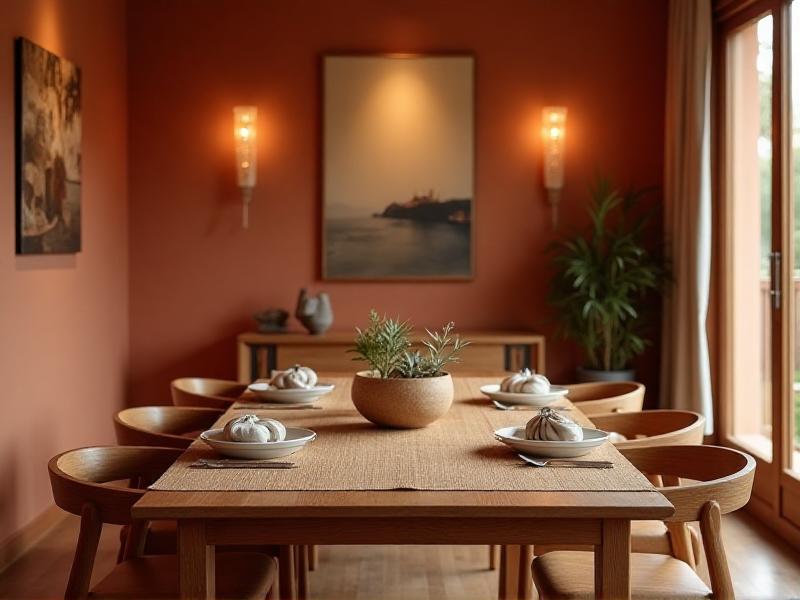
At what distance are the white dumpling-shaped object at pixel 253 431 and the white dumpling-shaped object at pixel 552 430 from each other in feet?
2.18

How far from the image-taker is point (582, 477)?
8.04ft

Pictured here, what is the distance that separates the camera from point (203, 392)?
460cm

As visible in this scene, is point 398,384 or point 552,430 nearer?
point 552,430

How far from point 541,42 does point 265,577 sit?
4288 millimetres

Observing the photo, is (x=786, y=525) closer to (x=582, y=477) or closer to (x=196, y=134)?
(x=582, y=477)

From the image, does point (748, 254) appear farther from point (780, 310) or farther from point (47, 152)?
point (47, 152)

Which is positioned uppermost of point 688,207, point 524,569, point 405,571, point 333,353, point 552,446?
point 688,207

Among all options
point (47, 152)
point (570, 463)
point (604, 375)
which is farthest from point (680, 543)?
point (47, 152)

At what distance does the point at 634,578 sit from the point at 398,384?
2.76ft

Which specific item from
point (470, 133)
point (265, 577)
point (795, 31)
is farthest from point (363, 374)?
point (470, 133)

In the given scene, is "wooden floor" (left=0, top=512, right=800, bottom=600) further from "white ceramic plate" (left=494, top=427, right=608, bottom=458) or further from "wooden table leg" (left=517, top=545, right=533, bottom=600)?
"white ceramic plate" (left=494, top=427, right=608, bottom=458)

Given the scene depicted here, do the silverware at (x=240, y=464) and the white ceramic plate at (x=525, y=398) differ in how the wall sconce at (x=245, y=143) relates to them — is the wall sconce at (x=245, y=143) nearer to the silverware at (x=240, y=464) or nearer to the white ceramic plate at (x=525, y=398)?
the white ceramic plate at (x=525, y=398)

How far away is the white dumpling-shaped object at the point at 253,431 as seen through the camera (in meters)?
2.63

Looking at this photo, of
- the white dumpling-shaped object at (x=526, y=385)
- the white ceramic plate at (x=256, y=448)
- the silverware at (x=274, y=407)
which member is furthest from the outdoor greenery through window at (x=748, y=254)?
the white ceramic plate at (x=256, y=448)
